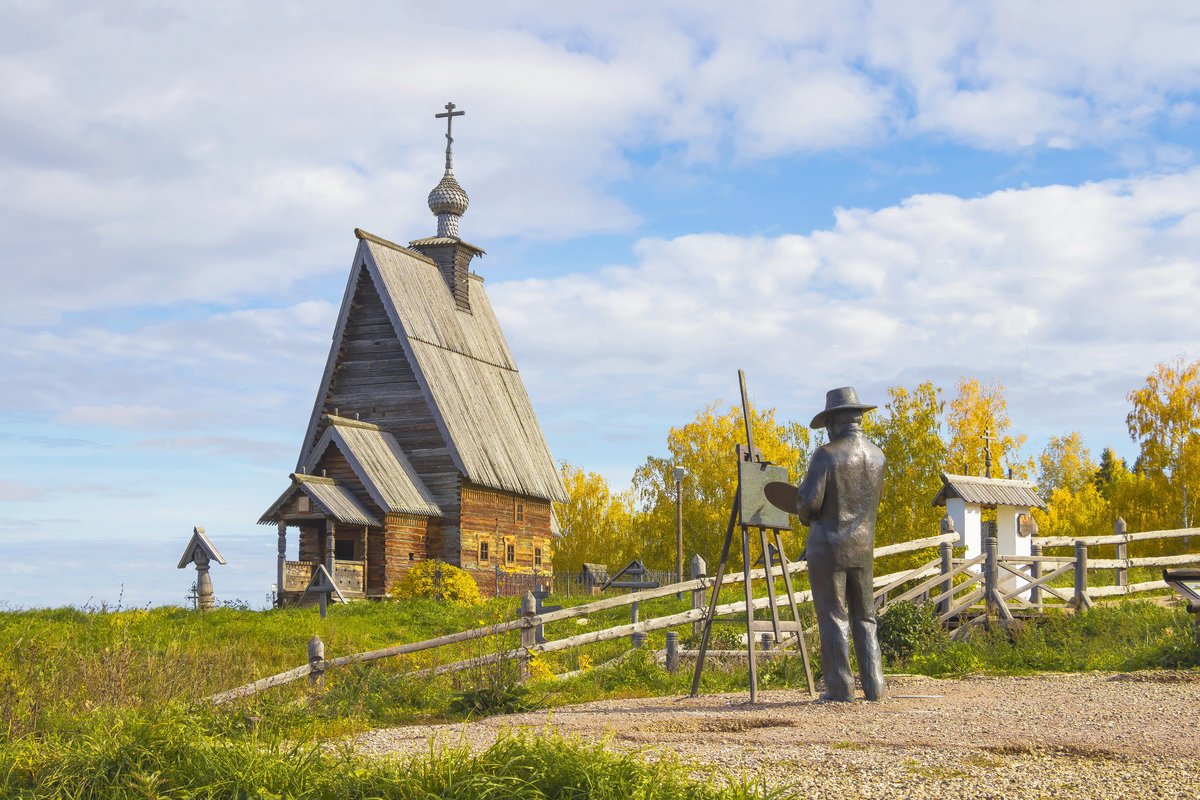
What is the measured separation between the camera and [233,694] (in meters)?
12.0

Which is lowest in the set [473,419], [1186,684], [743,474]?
[1186,684]

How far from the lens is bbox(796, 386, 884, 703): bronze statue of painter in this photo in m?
11.5

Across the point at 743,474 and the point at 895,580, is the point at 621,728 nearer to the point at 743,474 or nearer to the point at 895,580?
the point at 743,474

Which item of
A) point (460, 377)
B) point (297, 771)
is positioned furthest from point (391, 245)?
point (297, 771)

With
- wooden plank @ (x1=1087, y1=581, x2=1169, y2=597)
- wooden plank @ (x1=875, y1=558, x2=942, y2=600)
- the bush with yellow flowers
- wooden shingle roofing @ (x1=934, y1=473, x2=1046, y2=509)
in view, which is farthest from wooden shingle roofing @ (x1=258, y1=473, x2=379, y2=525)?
wooden plank @ (x1=1087, y1=581, x2=1169, y2=597)

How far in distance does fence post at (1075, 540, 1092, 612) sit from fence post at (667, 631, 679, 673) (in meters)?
7.45

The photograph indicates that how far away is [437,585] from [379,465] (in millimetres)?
3446

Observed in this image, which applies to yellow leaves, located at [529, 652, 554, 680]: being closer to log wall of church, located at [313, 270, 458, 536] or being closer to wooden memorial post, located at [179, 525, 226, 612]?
wooden memorial post, located at [179, 525, 226, 612]

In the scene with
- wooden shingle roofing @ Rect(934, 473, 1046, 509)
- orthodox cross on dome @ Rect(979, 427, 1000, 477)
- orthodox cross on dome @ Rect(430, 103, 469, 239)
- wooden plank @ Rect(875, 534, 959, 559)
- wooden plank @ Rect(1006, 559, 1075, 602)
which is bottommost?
wooden plank @ Rect(1006, 559, 1075, 602)

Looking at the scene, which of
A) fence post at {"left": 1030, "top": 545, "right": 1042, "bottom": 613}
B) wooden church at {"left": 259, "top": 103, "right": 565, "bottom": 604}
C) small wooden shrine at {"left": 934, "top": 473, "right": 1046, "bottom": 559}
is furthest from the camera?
wooden church at {"left": 259, "top": 103, "right": 565, "bottom": 604}

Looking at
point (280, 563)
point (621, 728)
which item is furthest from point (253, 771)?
point (280, 563)

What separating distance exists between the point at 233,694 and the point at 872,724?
609cm

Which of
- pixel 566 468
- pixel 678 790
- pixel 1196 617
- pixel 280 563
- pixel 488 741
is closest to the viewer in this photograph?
pixel 678 790

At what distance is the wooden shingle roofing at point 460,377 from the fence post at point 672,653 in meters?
17.4
